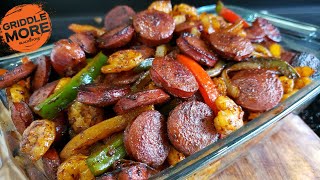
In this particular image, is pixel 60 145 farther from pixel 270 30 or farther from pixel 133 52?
pixel 270 30

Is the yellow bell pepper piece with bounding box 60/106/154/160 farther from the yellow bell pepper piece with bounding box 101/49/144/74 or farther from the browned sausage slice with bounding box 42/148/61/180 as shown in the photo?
the yellow bell pepper piece with bounding box 101/49/144/74

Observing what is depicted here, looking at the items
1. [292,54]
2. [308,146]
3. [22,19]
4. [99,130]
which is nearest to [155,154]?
[99,130]

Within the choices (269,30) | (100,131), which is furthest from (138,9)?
(100,131)

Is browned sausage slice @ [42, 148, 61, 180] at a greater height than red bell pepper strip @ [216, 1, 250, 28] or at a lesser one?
lesser

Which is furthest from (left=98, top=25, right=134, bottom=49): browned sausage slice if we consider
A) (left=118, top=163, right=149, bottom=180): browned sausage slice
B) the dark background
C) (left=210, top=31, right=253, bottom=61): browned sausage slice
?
(left=118, top=163, right=149, bottom=180): browned sausage slice

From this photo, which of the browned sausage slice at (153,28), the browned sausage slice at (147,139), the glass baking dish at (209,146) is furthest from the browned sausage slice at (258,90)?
the browned sausage slice at (147,139)

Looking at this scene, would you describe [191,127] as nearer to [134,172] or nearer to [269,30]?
[134,172]

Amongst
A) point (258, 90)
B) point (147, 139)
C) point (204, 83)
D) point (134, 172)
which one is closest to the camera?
point (134, 172)
